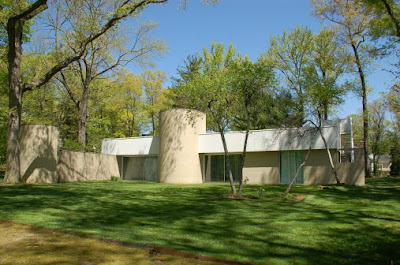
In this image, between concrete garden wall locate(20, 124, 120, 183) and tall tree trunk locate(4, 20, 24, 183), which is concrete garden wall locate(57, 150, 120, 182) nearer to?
concrete garden wall locate(20, 124, 120, 183)

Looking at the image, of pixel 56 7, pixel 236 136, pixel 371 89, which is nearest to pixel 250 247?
pixel 236 136

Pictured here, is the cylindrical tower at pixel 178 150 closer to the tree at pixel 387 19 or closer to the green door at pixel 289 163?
the green door at pixel 289 163

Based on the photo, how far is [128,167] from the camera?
26641 mm

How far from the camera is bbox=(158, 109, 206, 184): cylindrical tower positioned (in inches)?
859

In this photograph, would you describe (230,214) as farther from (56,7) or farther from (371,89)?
(371,89)

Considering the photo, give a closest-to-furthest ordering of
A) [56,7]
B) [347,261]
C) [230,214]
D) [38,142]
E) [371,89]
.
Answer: [347,261]
[230,214]
[38,142]
[56,7]
[371,89]

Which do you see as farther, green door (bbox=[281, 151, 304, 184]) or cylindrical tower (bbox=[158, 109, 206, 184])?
cylindrical tower (bbox=[158, 109, 206, 184])

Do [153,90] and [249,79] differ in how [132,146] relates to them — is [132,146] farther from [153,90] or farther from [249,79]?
[153,90]

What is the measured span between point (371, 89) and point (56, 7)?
22792 millimetres

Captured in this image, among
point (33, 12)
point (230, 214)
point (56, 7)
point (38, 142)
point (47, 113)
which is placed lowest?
point (230, 214)

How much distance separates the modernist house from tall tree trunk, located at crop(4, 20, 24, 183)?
8.68 meters

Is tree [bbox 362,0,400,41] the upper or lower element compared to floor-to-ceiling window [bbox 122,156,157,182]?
upper

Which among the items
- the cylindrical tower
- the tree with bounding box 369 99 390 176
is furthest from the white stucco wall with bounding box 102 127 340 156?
the tree with bounding box 369 99 390 176

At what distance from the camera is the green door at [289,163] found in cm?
2005
